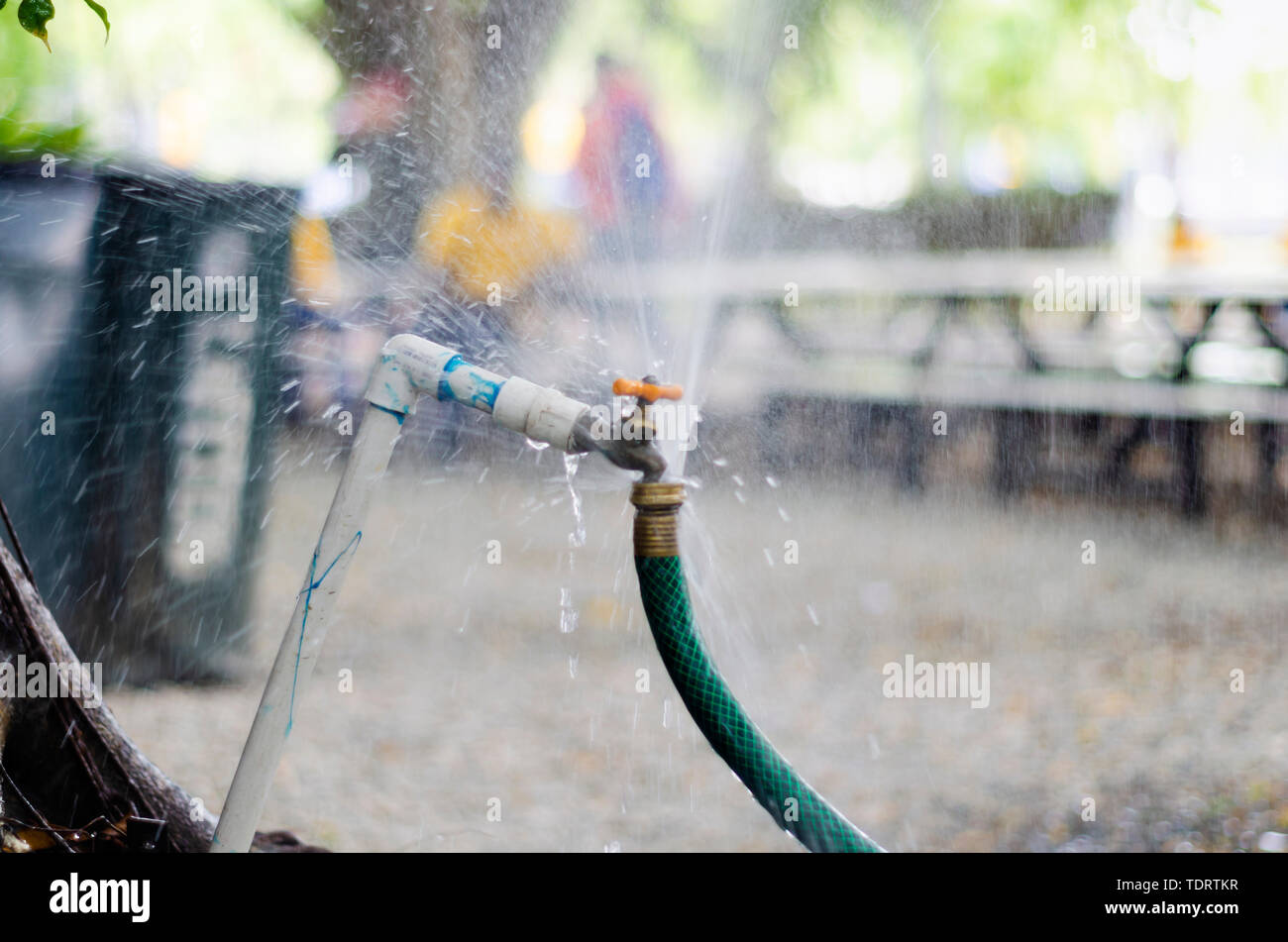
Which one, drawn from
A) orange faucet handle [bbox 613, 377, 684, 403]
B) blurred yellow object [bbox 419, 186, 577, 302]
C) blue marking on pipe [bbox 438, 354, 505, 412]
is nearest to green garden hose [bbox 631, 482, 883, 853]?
orange faucet handle [bbox 613, 377, 684, 403]

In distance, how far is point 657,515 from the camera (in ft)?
5.26

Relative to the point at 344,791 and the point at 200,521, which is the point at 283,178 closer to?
the point at 200,521

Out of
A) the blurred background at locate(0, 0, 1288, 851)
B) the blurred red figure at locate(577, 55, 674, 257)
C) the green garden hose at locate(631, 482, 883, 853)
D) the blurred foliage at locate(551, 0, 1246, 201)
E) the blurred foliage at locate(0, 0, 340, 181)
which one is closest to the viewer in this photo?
the green garden hose at locate(631, 482, 883, 853)

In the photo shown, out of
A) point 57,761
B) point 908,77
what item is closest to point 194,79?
point 57,761

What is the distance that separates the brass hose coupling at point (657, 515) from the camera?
1597 millimetres

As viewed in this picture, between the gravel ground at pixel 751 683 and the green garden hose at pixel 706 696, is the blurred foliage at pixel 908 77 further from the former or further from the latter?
the green garden hose at pixel 706 696

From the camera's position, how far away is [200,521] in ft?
11.0

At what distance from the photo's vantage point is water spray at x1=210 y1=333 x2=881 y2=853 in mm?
1562

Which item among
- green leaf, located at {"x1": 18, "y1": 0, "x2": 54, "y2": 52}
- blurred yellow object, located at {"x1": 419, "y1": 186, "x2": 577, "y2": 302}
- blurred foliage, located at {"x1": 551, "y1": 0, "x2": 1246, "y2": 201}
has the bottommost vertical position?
green leaf, located at {"x1": 18, "y1": 0, "x2": 54, "y2": 52}

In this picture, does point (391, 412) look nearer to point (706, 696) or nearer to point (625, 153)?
point (706, 696)

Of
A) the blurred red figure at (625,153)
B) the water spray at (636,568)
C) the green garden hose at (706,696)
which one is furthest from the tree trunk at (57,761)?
the blurred red figure at (625,153)

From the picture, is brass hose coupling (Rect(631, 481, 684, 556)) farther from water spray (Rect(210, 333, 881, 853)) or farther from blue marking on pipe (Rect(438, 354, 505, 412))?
blue marking on pipe (Rect(438, 354, 505, 412))

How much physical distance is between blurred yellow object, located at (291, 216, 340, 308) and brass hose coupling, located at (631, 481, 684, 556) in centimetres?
206
